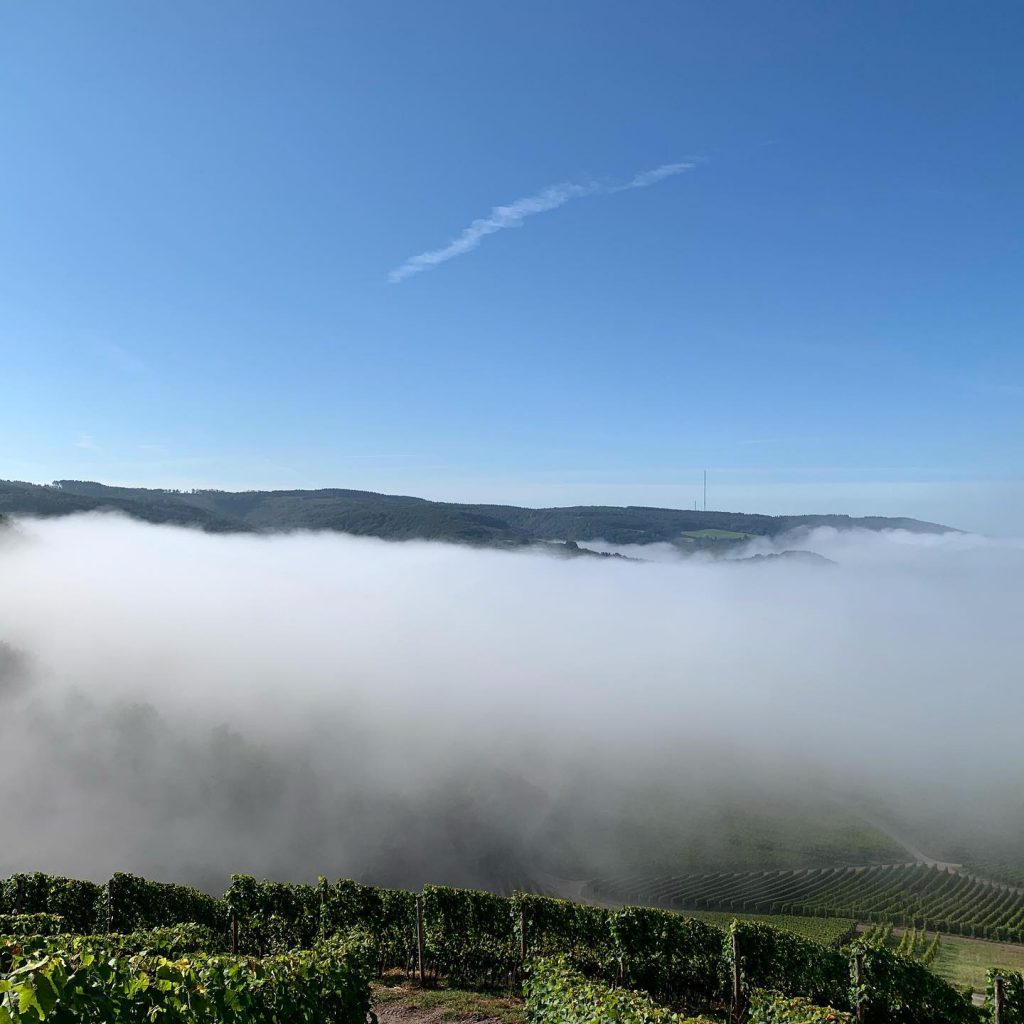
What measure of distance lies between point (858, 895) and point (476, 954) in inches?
3523

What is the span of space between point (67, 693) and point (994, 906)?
563ft

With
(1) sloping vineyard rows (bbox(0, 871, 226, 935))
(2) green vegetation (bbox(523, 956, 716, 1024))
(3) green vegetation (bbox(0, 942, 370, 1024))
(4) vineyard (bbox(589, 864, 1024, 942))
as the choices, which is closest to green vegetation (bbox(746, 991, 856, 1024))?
(2) green vegetation (bbox(523, 956, 716, 1024))

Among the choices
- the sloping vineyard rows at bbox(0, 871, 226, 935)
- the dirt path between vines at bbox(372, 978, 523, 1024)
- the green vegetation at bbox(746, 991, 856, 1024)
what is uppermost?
the green vegetation at bbox(746, 991, 856, 1024)

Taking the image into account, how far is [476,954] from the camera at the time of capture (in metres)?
24.6

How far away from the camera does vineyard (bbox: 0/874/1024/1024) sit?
1218cm

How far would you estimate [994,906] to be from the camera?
8356cm

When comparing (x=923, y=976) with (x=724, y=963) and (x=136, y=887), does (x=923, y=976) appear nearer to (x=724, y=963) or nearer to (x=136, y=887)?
(x=724, y=963)

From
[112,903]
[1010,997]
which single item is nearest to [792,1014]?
[1010,997]

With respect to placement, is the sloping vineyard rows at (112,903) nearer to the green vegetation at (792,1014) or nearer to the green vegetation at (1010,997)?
the green vegetation at (792,1014)

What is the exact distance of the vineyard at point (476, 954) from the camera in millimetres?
12180

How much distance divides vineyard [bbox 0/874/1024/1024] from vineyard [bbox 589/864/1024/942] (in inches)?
2794

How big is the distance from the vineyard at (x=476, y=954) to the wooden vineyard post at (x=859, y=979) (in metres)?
0.03

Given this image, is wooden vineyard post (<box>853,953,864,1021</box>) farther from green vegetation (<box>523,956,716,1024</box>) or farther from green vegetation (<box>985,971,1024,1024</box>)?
green vegetation (<box>523,956,716,1024</box>)

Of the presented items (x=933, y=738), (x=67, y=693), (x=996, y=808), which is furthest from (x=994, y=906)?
(x=67, y=693)
